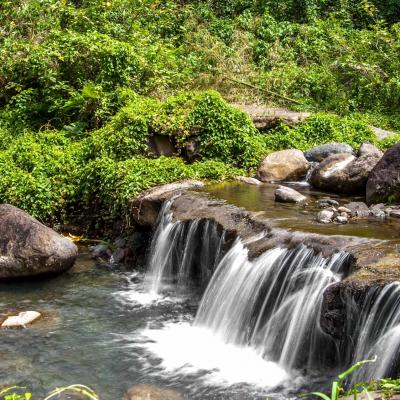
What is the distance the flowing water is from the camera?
641 centimetres

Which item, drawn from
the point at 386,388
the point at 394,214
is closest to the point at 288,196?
the point at 394,214

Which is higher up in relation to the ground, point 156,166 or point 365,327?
point 156,166

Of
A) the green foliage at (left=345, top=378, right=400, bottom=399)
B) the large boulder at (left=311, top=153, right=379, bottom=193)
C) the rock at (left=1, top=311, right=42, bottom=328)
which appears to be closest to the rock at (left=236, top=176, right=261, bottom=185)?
the large boulder at (left=311, top=153, right=379, bottom=193)

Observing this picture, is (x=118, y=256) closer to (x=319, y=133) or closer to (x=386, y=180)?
(x=386, y=180)

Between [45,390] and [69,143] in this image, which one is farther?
[69,143]

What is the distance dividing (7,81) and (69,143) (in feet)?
11.3

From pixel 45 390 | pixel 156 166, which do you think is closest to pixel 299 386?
pixel 45 390

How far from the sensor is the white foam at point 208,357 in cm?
672

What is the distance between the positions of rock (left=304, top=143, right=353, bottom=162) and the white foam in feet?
17.5

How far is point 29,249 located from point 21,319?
1.70m

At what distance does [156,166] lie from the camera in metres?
11.3

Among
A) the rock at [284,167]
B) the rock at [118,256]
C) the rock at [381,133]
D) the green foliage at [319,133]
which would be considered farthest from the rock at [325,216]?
the rock at [381,133]

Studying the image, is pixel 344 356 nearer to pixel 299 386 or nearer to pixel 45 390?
pixel 299 386

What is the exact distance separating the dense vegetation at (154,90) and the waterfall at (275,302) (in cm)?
333
